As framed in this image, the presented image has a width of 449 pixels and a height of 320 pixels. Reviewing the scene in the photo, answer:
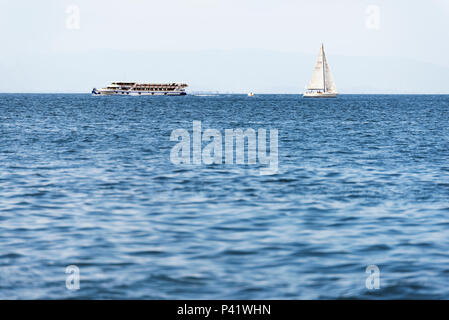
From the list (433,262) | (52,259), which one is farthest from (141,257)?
(433,262)

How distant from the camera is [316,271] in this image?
14.2 meters

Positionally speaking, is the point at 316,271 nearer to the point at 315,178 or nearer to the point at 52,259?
the point at 52,259

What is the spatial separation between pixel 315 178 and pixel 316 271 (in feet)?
52.2

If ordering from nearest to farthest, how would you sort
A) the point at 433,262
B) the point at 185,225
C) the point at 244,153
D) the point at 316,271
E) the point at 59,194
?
1. the point at 316,271
2. the point at 433,262
3. the point at 185,225
4. the point at 59,194
5. the point at 244,153

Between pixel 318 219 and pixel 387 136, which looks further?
pixel 387 136

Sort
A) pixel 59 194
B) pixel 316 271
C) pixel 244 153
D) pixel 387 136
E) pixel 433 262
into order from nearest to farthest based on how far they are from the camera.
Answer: pixel 316 271 → pixel 433 262 → pixel 59 194 → pixel 244 153 → pixel 387 136

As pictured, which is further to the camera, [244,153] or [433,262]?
[244,153]

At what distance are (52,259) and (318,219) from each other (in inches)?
334

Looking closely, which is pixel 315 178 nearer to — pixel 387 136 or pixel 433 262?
pixel 433 262

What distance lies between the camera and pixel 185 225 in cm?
1884

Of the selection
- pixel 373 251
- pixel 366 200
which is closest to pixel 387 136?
pixel 366 200
